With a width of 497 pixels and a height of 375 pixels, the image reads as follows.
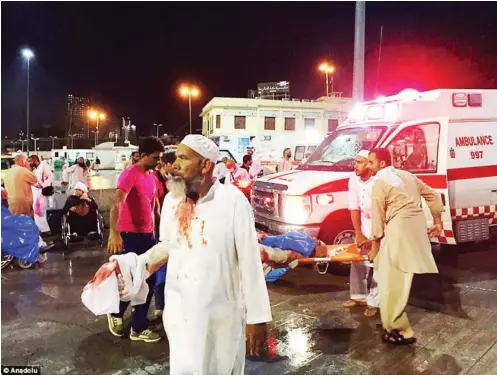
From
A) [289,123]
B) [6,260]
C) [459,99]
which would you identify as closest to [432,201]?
[459,99]

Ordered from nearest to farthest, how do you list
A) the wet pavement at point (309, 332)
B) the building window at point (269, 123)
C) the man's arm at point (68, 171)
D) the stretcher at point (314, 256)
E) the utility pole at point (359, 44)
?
the wet pavement at point (309, 332) < the stretcher at point (314, 256) < the utility pole at point (359, 44) < the man's arm at point (68, 171) < the building window at point (269, 123)

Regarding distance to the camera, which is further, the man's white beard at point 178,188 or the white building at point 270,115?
the white building at point 270,115

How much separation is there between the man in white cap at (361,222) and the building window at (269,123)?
40.7 meters

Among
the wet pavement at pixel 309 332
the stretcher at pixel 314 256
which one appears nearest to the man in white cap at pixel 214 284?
the wet pavement at pixel 309 332

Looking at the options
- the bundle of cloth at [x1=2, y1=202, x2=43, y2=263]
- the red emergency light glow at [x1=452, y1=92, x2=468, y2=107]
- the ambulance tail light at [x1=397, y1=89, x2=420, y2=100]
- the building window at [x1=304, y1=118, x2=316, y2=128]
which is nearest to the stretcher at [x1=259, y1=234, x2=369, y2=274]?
the ambulance tail light at [x1=397, y1=89, x2=420, y2=100]

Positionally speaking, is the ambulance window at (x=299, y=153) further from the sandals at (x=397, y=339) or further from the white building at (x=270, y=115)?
the white building at (x=270, y=115)

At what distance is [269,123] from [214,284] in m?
44.1

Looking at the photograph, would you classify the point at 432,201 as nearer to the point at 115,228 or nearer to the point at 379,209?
the point at 379,209

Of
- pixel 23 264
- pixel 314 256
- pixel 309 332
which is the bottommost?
pixel 309 332

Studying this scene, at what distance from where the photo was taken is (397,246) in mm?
4445

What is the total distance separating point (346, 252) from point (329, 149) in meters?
2.81

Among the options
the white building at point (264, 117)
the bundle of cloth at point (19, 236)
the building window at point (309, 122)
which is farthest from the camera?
the building window at point (309, 122)

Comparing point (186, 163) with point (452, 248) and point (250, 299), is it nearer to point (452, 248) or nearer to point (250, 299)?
point (250, 299)

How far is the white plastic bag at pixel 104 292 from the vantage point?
10.1ft
